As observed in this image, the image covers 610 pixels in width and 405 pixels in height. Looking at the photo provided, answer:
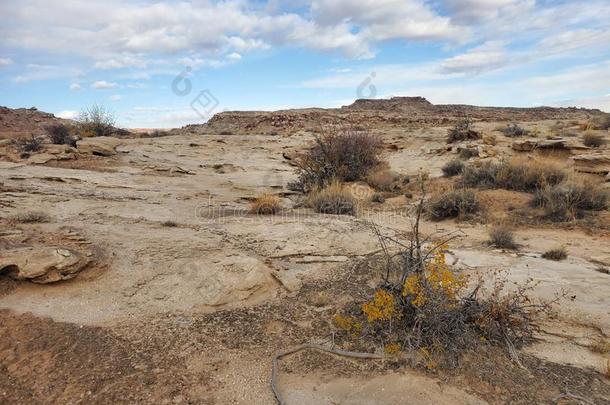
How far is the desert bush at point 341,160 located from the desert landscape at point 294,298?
2.68 m

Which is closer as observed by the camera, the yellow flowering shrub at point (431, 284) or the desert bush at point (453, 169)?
the yellow flowering shrub at point (431, 284)

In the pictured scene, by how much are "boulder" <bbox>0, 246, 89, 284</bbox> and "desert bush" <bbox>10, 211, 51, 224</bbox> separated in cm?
116

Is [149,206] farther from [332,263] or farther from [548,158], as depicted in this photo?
[548,158]

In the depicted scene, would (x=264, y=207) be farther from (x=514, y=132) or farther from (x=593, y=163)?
(x=514, y=132)

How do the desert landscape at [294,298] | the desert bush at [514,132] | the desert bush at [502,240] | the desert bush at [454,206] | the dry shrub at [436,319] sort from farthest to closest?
the desert bush at [514,132]
the desert bush at [454,206]
the desert bush at [502,240]
the dry shrub at [436,319]
the desert landscape at [294,298]

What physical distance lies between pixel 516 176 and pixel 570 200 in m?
1.65

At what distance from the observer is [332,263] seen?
4648 millimetres

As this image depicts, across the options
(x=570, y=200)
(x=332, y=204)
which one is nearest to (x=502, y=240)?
(x=570, y=200)

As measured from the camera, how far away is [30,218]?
482 centimetres

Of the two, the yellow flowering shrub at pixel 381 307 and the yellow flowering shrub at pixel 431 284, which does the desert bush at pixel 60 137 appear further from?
the yellow flowering shrub at pixel 431 284

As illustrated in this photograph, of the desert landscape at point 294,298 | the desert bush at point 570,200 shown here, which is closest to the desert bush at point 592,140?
the desert landscape at point 294,298

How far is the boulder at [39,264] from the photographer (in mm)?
3635

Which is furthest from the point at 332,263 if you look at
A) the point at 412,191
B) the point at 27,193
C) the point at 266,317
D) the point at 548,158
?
the point at 548,158

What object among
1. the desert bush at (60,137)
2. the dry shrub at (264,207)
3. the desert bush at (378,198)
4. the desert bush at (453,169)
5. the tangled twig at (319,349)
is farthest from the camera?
the desert bush at (60,137)
